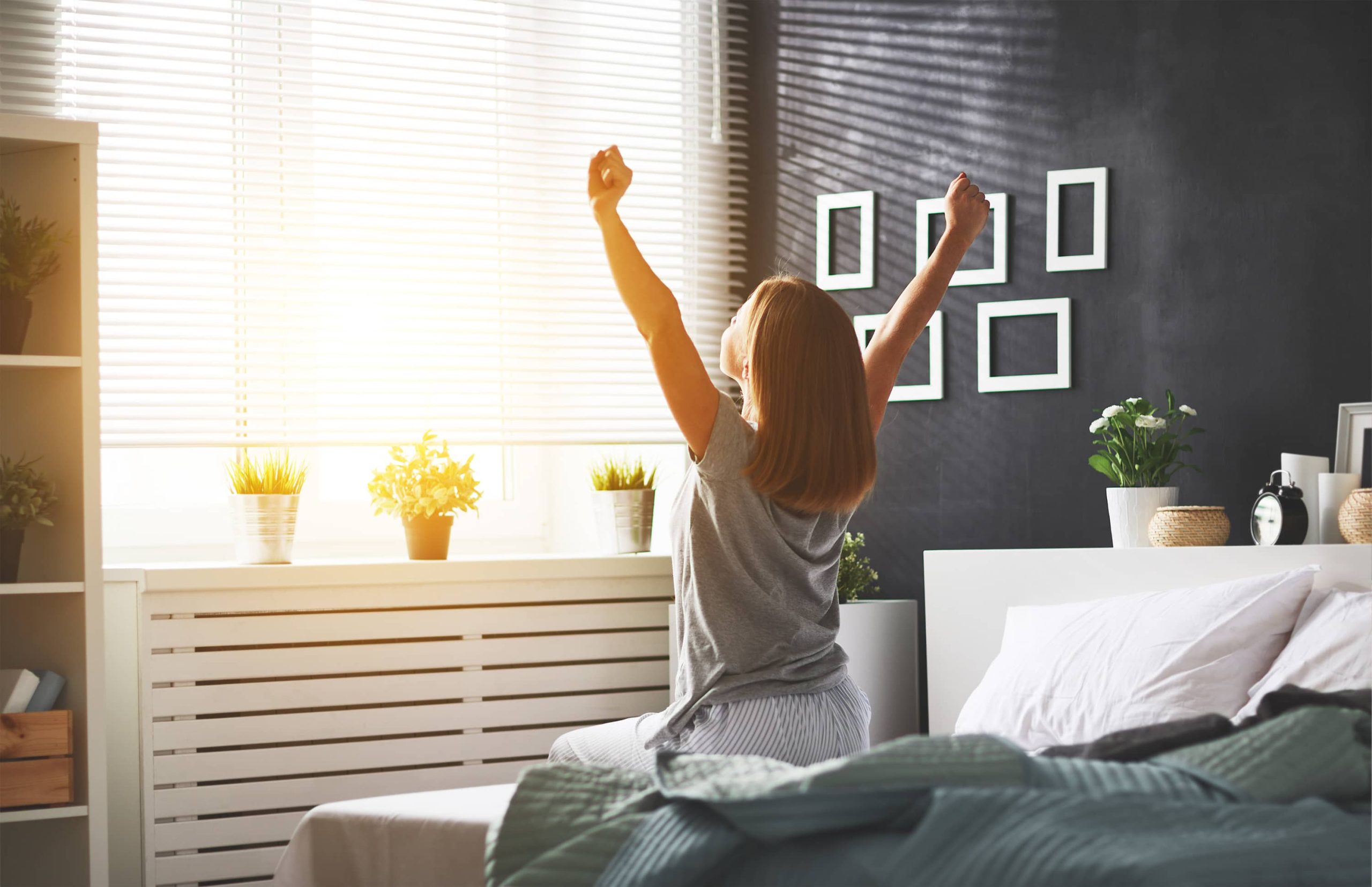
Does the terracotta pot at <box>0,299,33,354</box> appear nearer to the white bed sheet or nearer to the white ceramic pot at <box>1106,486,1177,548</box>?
the white bed sheet

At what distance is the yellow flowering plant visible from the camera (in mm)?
3324

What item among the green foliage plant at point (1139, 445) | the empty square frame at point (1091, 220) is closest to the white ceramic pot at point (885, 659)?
the green foliage plant at point (1139, 445)

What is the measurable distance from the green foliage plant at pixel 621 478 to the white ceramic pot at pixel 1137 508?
1222 millimetres

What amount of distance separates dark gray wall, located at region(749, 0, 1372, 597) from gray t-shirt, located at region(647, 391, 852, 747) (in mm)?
1411

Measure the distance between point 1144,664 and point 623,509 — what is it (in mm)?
1525

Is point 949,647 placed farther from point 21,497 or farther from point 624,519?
point 21,497

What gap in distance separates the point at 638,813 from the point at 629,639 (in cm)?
208

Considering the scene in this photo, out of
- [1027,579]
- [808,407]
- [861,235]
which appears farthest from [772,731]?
[861,235]

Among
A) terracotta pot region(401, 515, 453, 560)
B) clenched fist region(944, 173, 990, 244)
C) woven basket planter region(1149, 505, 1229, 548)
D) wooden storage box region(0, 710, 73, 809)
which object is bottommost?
wooden storage box region(0, 710, 73, 809)

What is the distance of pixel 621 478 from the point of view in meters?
3.53

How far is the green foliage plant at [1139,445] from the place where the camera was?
2932mm

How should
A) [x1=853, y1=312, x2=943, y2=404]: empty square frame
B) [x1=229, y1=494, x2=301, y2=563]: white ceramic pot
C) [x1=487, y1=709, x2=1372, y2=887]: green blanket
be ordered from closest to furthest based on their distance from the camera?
[x1=487, y1=709, x2=1372, y2=887]: green blanket, [x1=229, y1=494, x2=301, y2=563]: white ceramic pot, [x1=853, y1=312, x2=943, y2=404]: empty square frame

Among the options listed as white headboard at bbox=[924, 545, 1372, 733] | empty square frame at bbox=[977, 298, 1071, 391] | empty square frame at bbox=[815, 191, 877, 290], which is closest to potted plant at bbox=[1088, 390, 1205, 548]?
white headboard at bbox=[924, 545, 1372, 733]

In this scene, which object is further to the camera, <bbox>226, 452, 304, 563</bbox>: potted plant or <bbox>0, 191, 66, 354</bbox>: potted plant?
<bbox>226, 452, 304, 563</bbox>: potted plant
